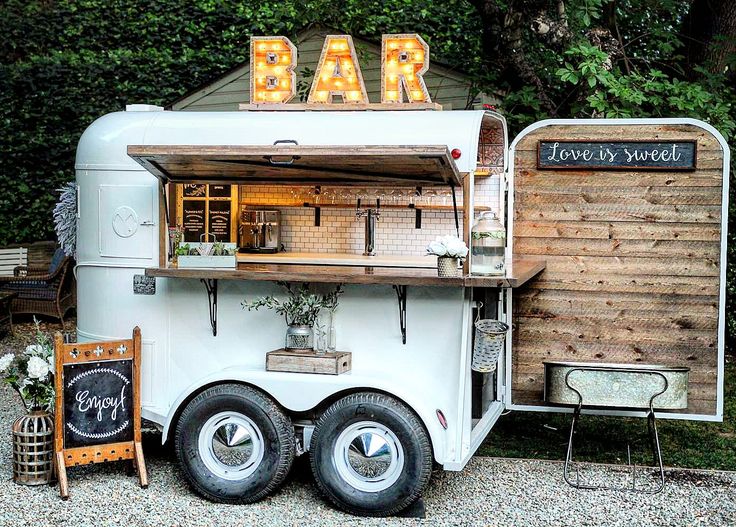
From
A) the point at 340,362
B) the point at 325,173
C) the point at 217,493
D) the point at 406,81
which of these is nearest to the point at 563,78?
the point at 406,81

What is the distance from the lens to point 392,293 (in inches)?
230

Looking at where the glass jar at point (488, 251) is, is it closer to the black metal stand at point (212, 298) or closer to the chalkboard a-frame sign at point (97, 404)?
the black metal stand at point (212, 298)

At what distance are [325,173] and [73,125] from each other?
393 inches

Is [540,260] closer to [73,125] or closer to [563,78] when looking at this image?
[563,78]

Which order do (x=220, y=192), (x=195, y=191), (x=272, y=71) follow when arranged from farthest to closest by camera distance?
(x=195, y=191) < (x=220, y=192) < (x=272, y=71)

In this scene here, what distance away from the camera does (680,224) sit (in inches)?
254

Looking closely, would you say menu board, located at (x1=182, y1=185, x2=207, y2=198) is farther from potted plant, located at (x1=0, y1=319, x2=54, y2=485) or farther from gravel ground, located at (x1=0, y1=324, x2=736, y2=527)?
potted plant, located at (x1=0, y1=319, x2=54, y2=485)

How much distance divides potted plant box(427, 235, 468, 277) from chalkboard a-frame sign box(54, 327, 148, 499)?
1974mm

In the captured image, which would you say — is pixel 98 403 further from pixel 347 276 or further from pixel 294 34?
pixel 294 34

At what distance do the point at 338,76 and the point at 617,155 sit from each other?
2037 millimetres

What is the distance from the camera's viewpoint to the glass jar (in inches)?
225

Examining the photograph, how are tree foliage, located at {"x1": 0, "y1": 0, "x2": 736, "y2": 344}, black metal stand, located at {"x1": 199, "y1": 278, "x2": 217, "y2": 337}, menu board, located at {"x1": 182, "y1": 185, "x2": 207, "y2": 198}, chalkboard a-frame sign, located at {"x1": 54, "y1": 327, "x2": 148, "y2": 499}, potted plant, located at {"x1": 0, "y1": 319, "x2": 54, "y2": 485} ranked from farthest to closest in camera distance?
1. menu board, located at {"x1": 182, "y1": 185, "x2": 207, "y2": 198}
2. tree foliage, located at {"x1": 0, "y1": 0, "x2": 736, "y2": 344}
3. black metal stand, located at {"x1": 199, "y1": 278, "x2": 217, "y2": 337}
4. potted plant, located at {"x1": 0, "y1": 319, "x2": 54, "y2": 485}
5. chalkboard a-frame sign, located at {"x1": 54, "y1": 327, "x2": 148, "y2": 499}

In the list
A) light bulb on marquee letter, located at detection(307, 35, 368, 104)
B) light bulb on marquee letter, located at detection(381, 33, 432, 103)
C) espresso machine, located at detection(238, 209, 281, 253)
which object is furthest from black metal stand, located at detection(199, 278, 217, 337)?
espresso machine, located at detection(238, 209, 281, 253)

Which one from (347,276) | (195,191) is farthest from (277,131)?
(195,191)
